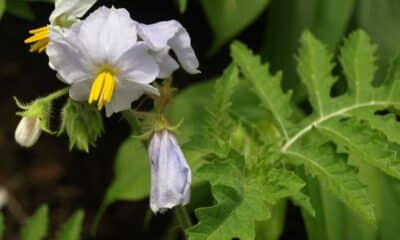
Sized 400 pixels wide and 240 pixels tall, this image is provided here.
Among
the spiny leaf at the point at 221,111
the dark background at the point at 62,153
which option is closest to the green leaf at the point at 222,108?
the spiny leaf at the point at 221,111

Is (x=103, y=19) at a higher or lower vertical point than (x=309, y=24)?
higher

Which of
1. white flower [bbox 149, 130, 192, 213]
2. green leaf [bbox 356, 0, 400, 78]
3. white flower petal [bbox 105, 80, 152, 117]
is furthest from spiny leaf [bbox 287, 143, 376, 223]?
green leaf [bbox 356, 0, 400, 78]

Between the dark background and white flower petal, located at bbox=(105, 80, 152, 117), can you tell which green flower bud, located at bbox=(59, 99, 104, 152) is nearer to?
white flower petal, located at bbox=(105, 80, 152, 117)

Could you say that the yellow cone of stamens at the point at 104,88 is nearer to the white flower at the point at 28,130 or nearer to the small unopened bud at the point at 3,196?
the white flower at the point at 28,130

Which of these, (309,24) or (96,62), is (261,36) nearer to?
(309,24)

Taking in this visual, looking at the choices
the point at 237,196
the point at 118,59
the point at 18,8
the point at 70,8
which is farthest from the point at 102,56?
the point at 18,8

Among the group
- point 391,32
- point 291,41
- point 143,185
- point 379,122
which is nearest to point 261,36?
point 291,41
